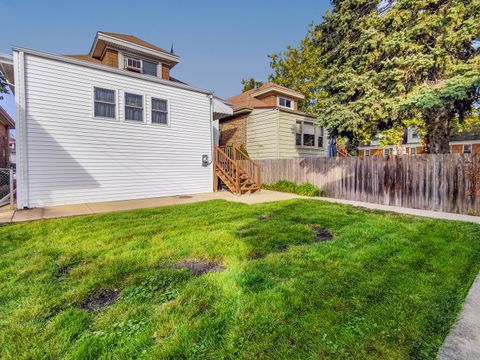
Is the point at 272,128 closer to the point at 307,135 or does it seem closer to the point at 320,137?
the point at 307,135

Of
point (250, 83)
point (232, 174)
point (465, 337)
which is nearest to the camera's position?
point (465, 337)

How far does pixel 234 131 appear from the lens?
55.4 ft

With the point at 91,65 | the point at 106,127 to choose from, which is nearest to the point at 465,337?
the point at 106,127

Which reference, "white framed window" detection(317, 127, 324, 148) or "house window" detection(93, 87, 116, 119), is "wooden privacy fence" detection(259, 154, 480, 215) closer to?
"white framed window" detection(317, 127, 324, 148)

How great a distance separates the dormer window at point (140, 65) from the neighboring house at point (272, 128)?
215 inches

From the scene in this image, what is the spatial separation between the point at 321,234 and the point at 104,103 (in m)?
8.40

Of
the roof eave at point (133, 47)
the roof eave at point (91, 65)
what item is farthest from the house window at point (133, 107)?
the roof eave at point (133, 47)

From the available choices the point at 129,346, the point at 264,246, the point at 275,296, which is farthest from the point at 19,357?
the point at 264,246

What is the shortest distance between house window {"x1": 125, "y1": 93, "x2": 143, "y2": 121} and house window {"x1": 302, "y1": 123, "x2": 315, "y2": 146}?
1011 cm

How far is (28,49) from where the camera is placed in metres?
7.23

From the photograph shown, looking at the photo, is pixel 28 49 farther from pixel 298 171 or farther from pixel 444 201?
pixel 444 201

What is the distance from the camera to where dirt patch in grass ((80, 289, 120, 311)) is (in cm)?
238

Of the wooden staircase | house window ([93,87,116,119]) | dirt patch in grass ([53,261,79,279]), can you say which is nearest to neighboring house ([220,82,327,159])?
the wooden staircase

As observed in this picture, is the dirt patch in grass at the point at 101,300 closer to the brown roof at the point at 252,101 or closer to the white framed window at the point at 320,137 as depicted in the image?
the brown roof at the point at 252,101
